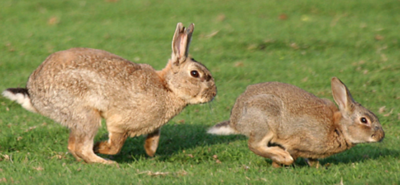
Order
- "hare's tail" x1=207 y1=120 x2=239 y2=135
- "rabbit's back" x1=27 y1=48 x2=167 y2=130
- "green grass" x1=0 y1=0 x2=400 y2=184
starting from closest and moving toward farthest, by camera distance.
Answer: "green grass" x1=0 y1=0 x2=400 y2=184 → "rabbit's back" x1=27 y1=48 x2=167 y2=130 → "hare's tail" x1=207 y1=120 x2=239 y2=135

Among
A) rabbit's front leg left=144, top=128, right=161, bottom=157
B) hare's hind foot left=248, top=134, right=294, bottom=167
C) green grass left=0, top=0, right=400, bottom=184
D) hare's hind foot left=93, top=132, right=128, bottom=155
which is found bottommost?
green grass left=0, top=0, right=400, bottom=184

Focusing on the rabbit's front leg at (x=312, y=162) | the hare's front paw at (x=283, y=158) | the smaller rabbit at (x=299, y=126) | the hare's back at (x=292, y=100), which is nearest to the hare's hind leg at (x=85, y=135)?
the smaller rabbit at (x=299, y=126)

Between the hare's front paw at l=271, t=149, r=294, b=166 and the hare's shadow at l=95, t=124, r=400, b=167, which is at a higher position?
the hare's front paw at l=271, t=149, r=294, b=166

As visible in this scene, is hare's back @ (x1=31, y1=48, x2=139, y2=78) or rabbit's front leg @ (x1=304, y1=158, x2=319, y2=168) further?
rabbit's front leg @ (x1=304, y1=158, x2=319, y2=168)

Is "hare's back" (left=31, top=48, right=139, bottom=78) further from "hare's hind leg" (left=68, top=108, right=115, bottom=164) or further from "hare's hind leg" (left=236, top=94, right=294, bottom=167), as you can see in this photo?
"hare's hind leg" (left=236, top=94, right=294, bottom=167)

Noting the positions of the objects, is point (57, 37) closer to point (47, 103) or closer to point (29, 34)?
point (29, 34)

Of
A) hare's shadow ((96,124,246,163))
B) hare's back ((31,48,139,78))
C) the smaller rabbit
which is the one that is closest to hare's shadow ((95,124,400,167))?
hare's shadow ((96,124,246,163))

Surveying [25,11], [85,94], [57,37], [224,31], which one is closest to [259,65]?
[224,31]

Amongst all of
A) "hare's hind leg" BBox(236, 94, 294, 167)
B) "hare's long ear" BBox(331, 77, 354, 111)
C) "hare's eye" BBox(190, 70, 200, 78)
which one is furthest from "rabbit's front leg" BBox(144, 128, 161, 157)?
"hare's long ear" BBox(331, 77, 354, 111)

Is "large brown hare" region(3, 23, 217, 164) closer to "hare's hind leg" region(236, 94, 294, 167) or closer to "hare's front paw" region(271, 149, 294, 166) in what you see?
"hare's hind leg" region(236, 94, 294, 167)

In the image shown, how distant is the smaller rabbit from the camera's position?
602 cm

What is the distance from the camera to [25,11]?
13.8 m

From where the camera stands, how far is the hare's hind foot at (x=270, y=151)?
595cm

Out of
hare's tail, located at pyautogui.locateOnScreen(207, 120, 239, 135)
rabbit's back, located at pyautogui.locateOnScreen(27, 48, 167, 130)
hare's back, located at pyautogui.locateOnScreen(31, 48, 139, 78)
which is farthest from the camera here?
hare's tail, located at pyautogui.locateOnScreen(207, 120, 239, 135)
